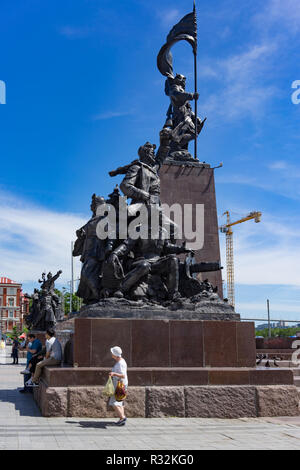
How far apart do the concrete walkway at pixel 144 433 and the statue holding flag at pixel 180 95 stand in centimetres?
1640

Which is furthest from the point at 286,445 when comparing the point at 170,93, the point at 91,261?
the point at 170,93

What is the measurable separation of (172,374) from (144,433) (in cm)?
170

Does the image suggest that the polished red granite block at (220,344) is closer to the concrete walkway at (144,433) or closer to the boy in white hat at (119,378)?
the concrete walkway at (144,433)

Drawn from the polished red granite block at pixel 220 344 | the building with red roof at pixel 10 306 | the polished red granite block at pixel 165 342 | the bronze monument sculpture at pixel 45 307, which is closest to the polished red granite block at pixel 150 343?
the polished red granite block at pixel 165 342

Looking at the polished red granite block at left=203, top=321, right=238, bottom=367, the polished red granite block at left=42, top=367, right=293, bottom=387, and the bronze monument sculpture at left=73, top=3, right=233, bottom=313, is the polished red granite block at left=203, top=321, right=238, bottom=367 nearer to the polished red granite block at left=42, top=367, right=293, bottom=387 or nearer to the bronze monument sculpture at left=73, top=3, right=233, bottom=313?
the polished red granite block at left=42, top=367, right=293, bottom=387

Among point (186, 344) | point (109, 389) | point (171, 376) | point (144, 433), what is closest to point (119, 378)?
point (109, 389)

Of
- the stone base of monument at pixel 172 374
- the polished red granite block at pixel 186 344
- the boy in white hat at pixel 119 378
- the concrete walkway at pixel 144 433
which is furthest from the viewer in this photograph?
the polished red granite block at pixel 186 344

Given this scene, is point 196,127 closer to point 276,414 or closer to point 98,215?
point 98,215

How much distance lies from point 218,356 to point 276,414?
1.42m

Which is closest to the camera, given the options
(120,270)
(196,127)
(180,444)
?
(180,444)

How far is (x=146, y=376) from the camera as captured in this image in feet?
28.9

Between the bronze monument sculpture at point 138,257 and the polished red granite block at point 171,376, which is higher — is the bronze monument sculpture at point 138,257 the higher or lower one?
the higher one

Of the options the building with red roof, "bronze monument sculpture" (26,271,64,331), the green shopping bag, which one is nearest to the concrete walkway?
the green shopping bag

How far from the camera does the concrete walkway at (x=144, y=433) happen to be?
6504mm
